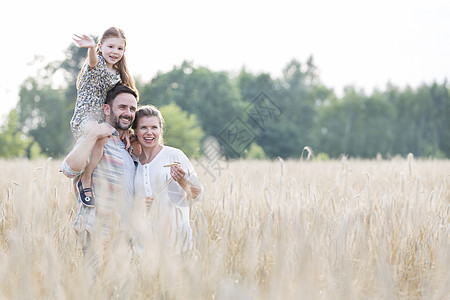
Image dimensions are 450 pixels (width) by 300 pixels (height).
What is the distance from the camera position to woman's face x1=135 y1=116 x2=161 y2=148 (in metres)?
2.66

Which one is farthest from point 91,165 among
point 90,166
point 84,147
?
point 84,147

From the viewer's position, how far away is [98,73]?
9.02 ft

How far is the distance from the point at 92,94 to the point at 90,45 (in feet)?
0.99

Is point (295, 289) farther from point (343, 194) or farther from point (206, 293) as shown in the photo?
point (343, 194)

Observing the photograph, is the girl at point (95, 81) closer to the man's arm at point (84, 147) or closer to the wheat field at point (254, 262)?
the man's arm at point (84, 147)

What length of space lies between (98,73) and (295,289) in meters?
1.83

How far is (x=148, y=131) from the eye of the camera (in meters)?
2.65

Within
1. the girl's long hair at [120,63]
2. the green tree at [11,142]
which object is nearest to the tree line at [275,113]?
the green tree at [11,142]

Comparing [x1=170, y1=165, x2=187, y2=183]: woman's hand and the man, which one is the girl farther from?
[x1=170, y1=165, x2=187, y2=183]: woman's hand

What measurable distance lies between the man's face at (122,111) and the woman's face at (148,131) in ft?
0.23

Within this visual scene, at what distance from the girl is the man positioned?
44 millimetres

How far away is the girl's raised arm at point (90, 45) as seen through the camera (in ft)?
8.64

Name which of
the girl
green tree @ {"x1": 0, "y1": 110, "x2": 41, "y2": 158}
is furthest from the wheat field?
green tree @ {"x1": 0, "y1": 110, "x2": 41, "y2": 158}

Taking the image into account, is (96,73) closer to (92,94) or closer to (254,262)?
(92,94)
